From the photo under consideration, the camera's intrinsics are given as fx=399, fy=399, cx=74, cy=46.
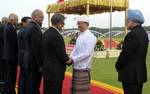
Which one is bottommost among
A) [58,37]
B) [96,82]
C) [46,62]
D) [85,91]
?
[96,82]

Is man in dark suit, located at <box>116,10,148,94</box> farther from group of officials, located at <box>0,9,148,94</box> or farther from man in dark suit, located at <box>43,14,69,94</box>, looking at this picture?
man in dark suit, located at <box>43,14,69,94</box>

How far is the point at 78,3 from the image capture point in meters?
18.3

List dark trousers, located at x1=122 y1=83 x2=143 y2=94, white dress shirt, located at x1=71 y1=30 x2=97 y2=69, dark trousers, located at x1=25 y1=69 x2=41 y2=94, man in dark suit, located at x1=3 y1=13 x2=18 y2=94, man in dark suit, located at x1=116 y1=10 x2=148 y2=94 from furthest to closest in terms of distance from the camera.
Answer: man in dark suit, located at x1=3 y1=13 x2=18 y2=94
dark trousers, located at x1=25 y1=69 x2=41 y2=94
white dress shirt, located at x1=71 y1=30 x2=97 y2=69
dark trousers, located at x1=122 y1=83 x2=143 y2=94
man in dark suit, located at x1=116 y1=10 x2=148 y2=94

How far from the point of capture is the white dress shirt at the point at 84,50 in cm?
613

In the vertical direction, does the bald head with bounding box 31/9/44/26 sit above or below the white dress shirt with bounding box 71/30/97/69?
above

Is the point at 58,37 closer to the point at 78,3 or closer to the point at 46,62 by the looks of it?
the point at 46,62

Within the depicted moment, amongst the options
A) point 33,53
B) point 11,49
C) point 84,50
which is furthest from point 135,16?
point 11,49

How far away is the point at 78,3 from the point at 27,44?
37.7 ft

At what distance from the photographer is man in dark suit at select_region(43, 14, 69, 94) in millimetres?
6137

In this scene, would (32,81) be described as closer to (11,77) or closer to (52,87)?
(52,87)

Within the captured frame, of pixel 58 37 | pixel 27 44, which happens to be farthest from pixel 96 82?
pixel 58 37

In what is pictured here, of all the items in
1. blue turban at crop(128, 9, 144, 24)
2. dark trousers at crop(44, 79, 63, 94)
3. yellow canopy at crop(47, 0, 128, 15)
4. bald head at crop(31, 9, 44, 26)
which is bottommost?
dark trousers at crop(44, 79, 63, 94)

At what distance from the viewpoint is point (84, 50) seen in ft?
20.2

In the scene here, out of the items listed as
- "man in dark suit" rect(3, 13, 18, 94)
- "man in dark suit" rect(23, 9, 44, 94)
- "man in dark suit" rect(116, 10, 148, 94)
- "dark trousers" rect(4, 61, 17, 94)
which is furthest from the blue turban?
"dark trousers" rect(4, 61, 17, 94)
